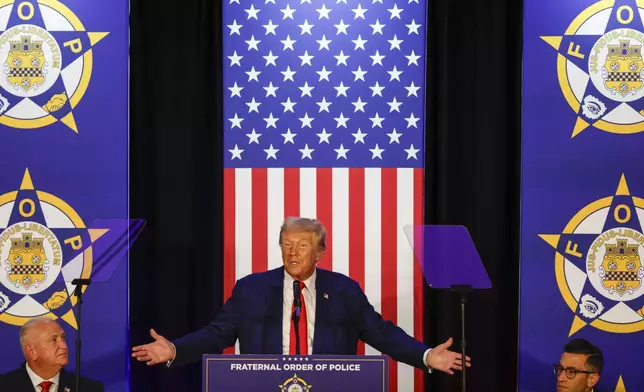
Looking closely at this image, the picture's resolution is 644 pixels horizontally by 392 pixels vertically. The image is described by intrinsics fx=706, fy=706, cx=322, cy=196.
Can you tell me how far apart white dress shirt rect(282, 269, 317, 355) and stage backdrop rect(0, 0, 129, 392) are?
3.74ft

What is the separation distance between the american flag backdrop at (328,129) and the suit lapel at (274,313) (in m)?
0.37

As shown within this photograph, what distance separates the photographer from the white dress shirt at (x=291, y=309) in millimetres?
4184

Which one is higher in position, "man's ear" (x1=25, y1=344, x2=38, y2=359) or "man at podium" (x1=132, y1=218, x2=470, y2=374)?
"man at podium" (x1=132, y1=218, x2=470, y2=374)

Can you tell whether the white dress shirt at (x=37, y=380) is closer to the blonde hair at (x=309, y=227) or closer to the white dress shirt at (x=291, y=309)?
the white dress shirt at (x=291, y=309)

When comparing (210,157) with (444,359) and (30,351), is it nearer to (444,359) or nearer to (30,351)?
(30,351)

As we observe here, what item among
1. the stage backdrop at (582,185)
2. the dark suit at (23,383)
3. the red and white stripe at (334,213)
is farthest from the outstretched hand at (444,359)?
the dark suit at (23,383)

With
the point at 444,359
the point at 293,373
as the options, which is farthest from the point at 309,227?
the point at 293,373

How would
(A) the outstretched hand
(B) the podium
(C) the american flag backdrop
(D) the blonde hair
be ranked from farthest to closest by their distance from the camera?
(C) the american flag backdrop, (D) the blonde hair, (A) the outstretched hand, (B) the podium

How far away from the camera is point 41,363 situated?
4137mm

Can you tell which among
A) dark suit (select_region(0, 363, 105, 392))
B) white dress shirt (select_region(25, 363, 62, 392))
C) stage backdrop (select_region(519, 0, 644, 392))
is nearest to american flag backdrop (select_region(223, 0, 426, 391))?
stage backdrop (select_region(519, 0, 644, 392))

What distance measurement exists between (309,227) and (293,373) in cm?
136

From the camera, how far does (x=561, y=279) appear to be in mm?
4645

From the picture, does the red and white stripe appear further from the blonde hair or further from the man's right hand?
the man's right hand

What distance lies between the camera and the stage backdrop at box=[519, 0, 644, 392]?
4.60m
